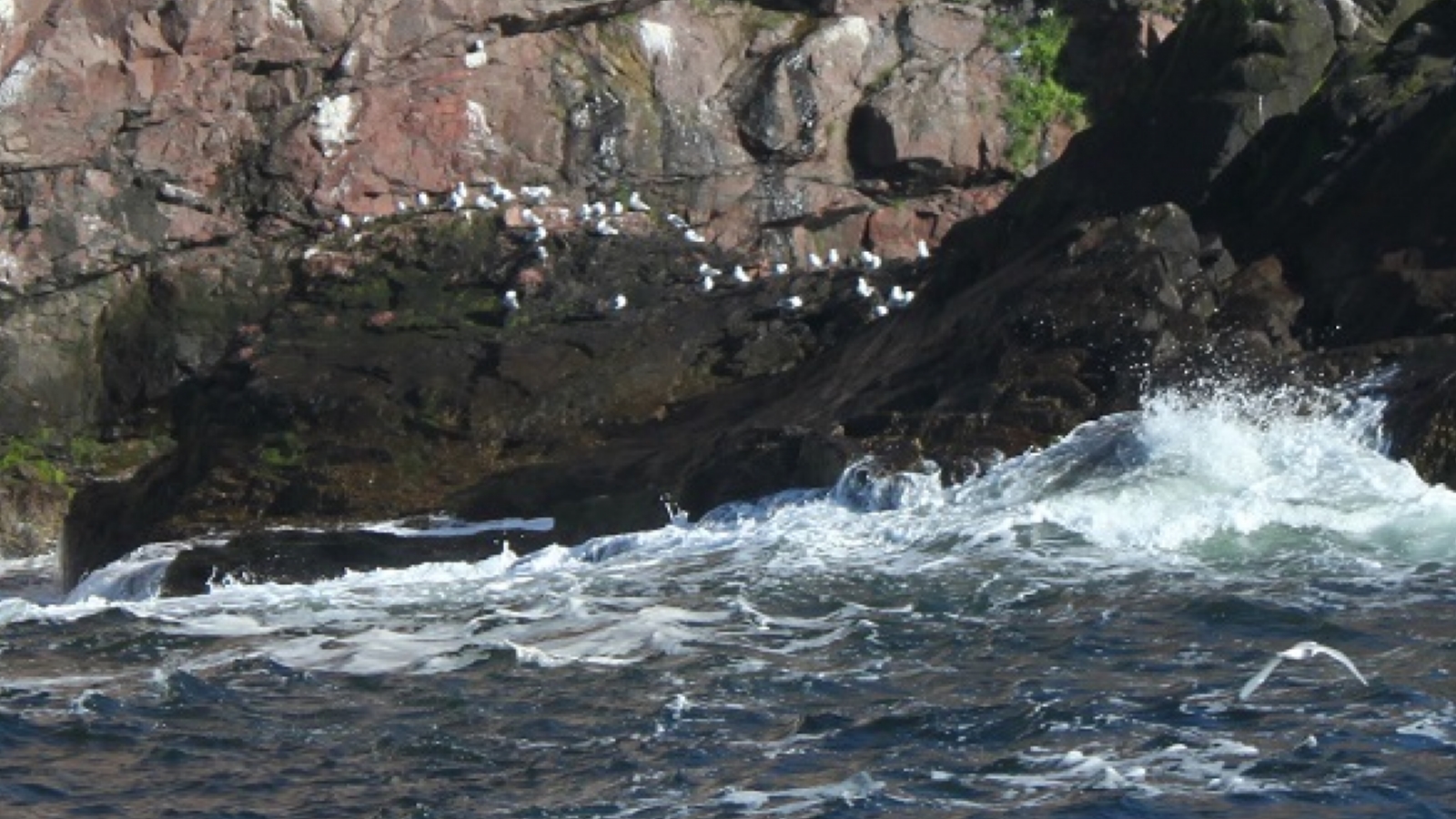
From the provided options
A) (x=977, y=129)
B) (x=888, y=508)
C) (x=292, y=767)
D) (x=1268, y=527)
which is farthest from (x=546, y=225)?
(x=292, y=767)

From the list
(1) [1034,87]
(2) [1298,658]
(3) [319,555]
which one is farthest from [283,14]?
(2) [1298,658]

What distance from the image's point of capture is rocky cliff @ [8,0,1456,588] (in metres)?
15.7

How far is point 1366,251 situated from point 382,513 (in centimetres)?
696

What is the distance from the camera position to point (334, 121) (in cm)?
2564

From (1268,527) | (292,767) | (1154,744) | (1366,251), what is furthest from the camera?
(1366,251)

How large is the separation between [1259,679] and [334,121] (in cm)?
1736

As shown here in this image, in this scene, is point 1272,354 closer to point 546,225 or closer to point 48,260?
point 546,225

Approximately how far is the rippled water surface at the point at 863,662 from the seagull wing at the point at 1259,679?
0.05m

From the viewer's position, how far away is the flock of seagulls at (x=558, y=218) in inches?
907

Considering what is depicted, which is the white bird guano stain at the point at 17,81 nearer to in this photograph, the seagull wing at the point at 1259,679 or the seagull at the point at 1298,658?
the seagull at the point at 1298,658

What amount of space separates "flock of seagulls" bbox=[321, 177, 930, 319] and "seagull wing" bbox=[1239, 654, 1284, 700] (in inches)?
480

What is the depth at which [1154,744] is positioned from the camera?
9.08 metres

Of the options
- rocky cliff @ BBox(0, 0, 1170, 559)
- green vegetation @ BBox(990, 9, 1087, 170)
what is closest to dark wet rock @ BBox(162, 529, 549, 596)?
rocky cliff @ BBox(0, 0, 1170, 559)

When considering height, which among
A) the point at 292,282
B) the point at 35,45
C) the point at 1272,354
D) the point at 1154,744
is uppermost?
the point at 35,45
